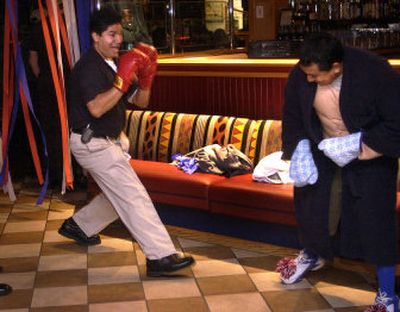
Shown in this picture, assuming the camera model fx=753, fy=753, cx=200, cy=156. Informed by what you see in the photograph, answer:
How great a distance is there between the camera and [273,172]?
4492mm

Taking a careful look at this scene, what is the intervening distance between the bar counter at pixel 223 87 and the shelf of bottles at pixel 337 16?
6.97 ft

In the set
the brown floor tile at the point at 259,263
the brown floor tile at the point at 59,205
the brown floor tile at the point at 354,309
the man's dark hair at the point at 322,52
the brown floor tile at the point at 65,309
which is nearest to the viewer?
the man's dark hair at the point at 322,52

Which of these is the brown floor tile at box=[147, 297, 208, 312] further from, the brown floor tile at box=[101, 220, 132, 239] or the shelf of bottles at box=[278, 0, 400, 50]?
the shelf of bottles at box=[278, 0, 400, 50]

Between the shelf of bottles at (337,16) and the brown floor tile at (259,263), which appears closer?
the brown floor tile at (259,263)

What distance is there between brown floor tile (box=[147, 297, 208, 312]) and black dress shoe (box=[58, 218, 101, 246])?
3.44 ft

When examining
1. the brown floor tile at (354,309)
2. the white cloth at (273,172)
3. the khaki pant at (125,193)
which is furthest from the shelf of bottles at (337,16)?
the brown floor tile at (354,309)

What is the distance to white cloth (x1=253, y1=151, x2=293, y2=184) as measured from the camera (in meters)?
4.48

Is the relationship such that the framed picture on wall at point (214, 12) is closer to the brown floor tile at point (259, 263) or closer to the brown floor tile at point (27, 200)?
the brown floor tile at point (27, 200)

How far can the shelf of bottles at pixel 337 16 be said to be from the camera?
812 centimetres

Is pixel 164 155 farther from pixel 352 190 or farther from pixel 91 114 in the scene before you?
pixel 352 190

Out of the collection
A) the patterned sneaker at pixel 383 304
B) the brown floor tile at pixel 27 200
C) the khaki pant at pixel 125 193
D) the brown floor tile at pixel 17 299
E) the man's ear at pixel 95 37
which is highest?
the man's ear at pixel 95 37

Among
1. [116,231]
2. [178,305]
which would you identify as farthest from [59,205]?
[178,305]

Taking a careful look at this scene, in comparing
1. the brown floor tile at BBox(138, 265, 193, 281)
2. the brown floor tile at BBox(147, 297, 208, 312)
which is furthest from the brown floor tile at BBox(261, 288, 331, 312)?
the brown floor tile at BBox(138, 265, 193, 281)

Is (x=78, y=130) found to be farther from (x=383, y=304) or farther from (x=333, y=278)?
(x=383, y=304)
